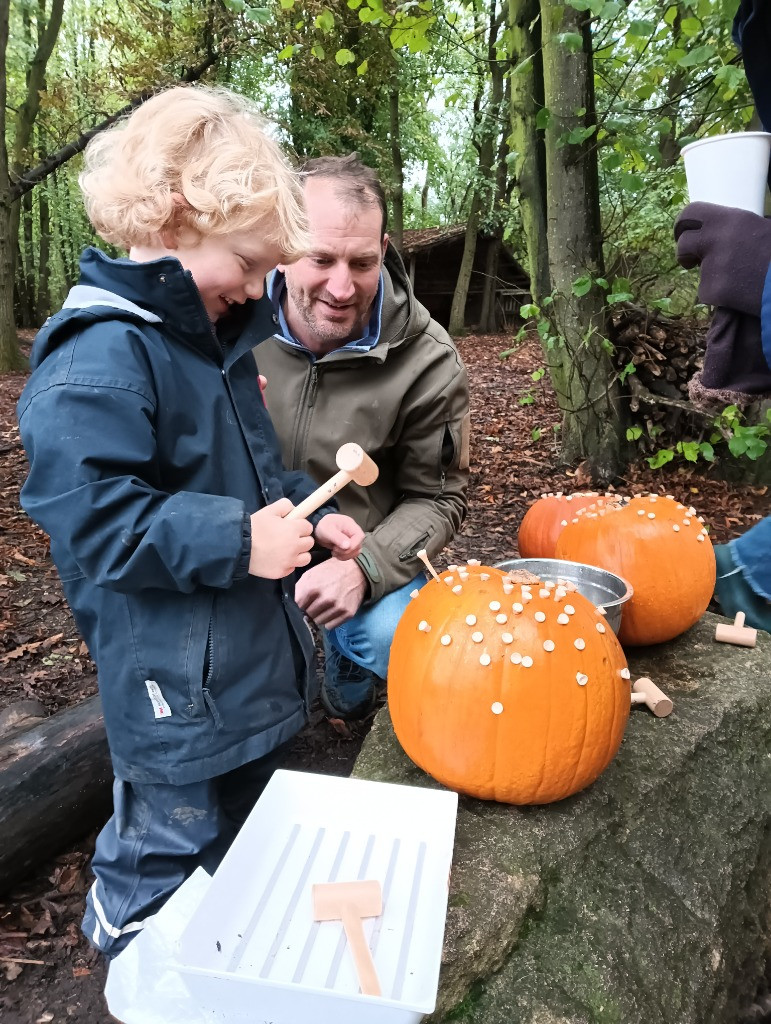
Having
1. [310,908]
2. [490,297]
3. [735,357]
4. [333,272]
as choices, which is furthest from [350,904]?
[490,297]

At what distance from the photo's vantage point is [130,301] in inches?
66.0

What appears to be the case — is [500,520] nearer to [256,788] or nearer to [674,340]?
[674,340]

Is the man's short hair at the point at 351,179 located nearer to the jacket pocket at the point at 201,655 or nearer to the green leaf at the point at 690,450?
the jacket pocket at the point at 201,655

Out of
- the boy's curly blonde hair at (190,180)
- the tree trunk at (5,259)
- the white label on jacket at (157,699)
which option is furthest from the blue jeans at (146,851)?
the tree trunk at (5,259)

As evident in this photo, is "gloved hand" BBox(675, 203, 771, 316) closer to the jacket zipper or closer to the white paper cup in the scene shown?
the white paper cup

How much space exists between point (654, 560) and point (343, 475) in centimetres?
120

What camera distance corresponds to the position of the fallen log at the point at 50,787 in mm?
2326

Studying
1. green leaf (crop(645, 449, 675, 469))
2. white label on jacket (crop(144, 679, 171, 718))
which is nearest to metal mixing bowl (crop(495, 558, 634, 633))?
white label on jacket (crop(144, 679, 171, 718))

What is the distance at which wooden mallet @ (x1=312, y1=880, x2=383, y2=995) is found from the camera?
3.97ft

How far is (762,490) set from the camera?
545cm

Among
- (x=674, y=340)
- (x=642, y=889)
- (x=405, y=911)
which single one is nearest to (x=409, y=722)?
(x=405, y=911)

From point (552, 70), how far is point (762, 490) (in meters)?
3.45

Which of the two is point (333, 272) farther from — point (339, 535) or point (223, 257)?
point (339, 535)

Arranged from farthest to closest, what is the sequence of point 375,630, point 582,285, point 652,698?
1. point 582,285
2. point 375,630
3. point 652,698
